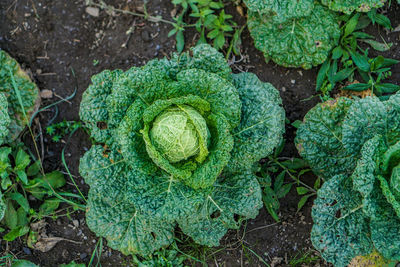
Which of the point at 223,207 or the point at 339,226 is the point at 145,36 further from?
the point at 339,226

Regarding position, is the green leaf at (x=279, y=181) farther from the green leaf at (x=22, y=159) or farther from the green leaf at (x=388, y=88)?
the green leaf at (x=22, y=159)

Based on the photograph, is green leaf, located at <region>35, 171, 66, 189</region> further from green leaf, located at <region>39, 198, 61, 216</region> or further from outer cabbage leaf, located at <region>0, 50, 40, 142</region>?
outer cabbage leaf, located at <region>0, 50, 40, 142</region>

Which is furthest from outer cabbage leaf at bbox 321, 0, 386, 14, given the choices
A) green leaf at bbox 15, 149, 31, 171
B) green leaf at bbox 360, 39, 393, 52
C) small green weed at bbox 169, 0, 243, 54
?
green leaf at bbox 15, 149, 31, 171

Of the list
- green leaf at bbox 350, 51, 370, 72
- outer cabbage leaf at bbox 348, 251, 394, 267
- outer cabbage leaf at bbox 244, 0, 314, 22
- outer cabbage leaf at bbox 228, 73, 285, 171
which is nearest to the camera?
outer cabbage leaf at bbox 228, 73, 285, 171

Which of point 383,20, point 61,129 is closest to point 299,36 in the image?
point 383,20

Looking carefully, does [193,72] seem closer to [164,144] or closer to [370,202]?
[164,144]
